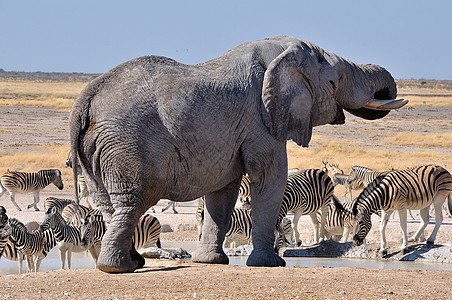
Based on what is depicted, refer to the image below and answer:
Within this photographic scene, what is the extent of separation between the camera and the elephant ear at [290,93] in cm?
812

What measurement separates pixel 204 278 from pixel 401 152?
23586 millimetres

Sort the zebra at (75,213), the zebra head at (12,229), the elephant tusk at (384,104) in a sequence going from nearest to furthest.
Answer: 1. the elephant tusk at (384,104)
2. the zebra head at (12,229)
3. the zebra at (75,213)

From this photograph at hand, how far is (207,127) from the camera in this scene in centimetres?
784

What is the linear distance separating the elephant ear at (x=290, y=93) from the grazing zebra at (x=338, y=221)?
5.59 m

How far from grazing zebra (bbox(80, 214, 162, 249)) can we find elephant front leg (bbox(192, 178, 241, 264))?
288 centimetres

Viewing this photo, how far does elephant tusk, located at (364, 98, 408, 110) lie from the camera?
891cm

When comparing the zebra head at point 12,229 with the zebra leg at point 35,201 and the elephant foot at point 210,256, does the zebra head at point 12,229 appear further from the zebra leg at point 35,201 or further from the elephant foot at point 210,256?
the zebra leg at point 35,201

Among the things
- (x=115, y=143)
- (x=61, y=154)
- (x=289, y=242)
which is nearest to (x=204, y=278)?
(x=115, y=143)

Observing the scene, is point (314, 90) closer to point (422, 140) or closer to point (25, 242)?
point (25, 242)

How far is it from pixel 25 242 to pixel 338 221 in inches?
214

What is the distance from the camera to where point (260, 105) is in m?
8.19

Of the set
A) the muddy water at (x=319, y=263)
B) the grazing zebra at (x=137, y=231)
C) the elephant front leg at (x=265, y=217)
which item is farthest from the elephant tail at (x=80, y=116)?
the grazing zebra at (x=137, y=231)

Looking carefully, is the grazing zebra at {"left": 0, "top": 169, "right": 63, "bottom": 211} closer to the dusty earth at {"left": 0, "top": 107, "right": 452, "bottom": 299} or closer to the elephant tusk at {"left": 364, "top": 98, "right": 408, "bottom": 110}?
the dusty earth at {"left": 0, "top": 107, "right": 452, "bottom": 299}

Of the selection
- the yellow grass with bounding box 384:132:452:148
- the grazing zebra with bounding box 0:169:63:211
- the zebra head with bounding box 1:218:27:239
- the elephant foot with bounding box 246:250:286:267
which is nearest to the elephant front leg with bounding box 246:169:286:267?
the elephant foot with bounding box 246:250:286:267
